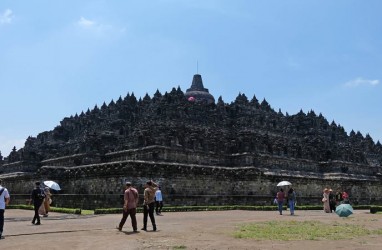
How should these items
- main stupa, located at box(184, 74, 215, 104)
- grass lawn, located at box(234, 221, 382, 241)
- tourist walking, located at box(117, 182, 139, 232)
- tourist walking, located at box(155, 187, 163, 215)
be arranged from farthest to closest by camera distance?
main stupa, located at box(184, 74, 215, 104), tourist walking, located at box(155, 187, 163, 215), tourist walking, located at box(117, 182, 139, 232), grass lawn, located at box(234, 221, 382, 241)

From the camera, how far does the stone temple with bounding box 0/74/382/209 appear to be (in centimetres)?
3030

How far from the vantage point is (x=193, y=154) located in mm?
43531

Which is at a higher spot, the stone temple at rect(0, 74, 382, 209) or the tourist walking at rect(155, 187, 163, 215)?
the stone temple at rect(0, 74, 382, 209)

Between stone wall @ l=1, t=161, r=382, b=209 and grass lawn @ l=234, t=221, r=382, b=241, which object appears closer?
grass lawn @ l=234, t=221, r=382, b=241

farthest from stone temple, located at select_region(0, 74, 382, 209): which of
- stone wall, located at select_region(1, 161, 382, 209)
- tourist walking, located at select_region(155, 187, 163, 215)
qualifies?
tourist walking, located at select_region(155, 187, 163, 215)

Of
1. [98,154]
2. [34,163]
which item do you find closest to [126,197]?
[98,154]

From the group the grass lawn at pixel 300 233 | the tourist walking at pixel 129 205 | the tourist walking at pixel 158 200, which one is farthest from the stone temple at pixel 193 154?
the grass lawn at pixel 300 233

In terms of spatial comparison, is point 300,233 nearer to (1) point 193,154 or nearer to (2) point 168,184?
(2) point 168,184

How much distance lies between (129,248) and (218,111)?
144 ft

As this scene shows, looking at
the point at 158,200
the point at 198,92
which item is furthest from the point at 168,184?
the point at 198,92

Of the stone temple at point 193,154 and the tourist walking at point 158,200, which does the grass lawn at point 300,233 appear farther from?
the stone temple at point 193,154

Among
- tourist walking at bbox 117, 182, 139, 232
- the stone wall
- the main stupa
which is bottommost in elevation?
tourist walking at bbox 117, 182, 139, 232

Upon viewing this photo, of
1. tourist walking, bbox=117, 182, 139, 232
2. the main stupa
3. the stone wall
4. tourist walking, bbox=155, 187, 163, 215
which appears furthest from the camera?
the main stupa

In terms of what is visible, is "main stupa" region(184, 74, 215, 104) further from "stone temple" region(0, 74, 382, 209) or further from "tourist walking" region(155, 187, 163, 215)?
"tourist walking" region(155, 187, 163, 215)
